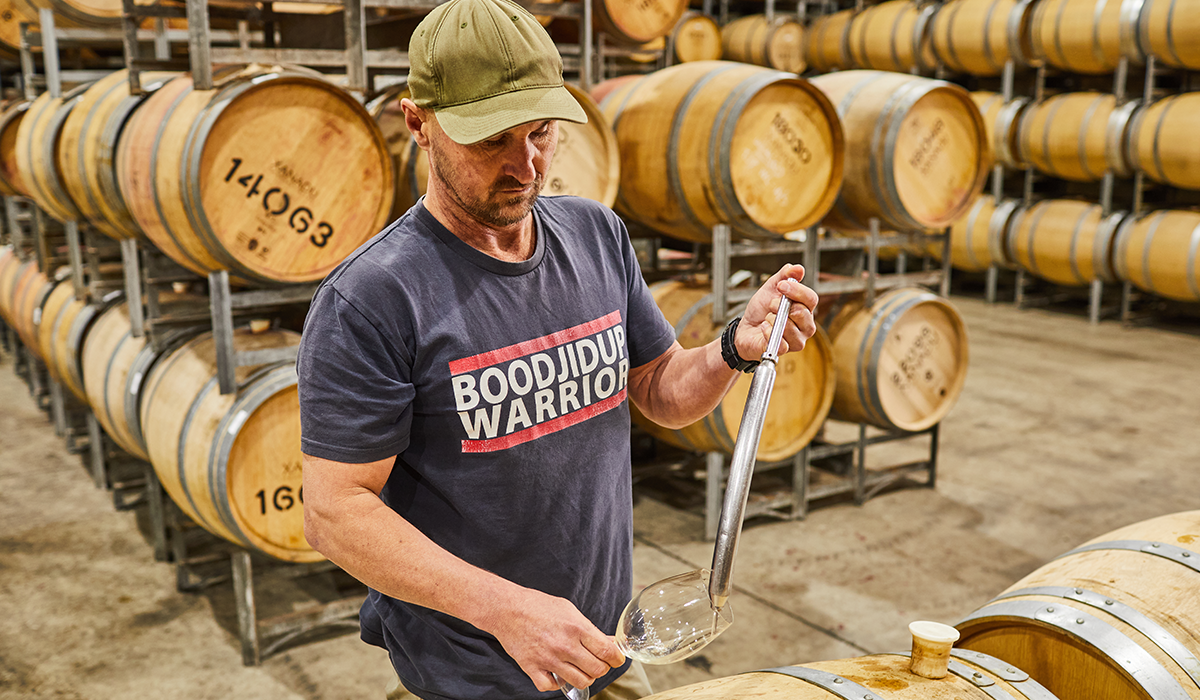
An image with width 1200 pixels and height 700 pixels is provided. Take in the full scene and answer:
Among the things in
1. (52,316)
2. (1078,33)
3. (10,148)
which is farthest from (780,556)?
(1078,33)

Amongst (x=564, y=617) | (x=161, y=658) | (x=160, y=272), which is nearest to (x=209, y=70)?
(x=160, y=272)

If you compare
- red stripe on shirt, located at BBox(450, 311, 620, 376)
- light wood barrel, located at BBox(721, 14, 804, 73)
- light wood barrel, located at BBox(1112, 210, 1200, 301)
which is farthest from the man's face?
light wood barrel, located at BBox(721, 14, 804, 73)

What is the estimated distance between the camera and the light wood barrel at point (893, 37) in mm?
10336

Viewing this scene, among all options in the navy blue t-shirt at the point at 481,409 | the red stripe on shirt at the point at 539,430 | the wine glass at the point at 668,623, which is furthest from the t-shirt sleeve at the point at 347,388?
the wine glass at the point at 668,623

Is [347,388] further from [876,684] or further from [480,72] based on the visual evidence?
[876,684]

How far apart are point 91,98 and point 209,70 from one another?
5.07 ft

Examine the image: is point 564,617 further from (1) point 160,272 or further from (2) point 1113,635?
(1) point 160,272

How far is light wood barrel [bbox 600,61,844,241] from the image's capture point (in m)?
3.75

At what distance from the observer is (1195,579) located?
1742mm

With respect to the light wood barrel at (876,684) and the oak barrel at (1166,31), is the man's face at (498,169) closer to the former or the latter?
the light wood barrel at (876,684)

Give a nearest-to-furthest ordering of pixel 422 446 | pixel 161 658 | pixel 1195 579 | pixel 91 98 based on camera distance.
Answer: pixel 422 446 < pixel 1195 579 < pixel 161 658 < pixel 91 98

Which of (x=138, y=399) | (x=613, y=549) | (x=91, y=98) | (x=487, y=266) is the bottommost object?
(x=138, y=399)

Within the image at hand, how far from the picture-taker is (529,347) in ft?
4.80

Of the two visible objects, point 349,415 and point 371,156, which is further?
point 371,156
